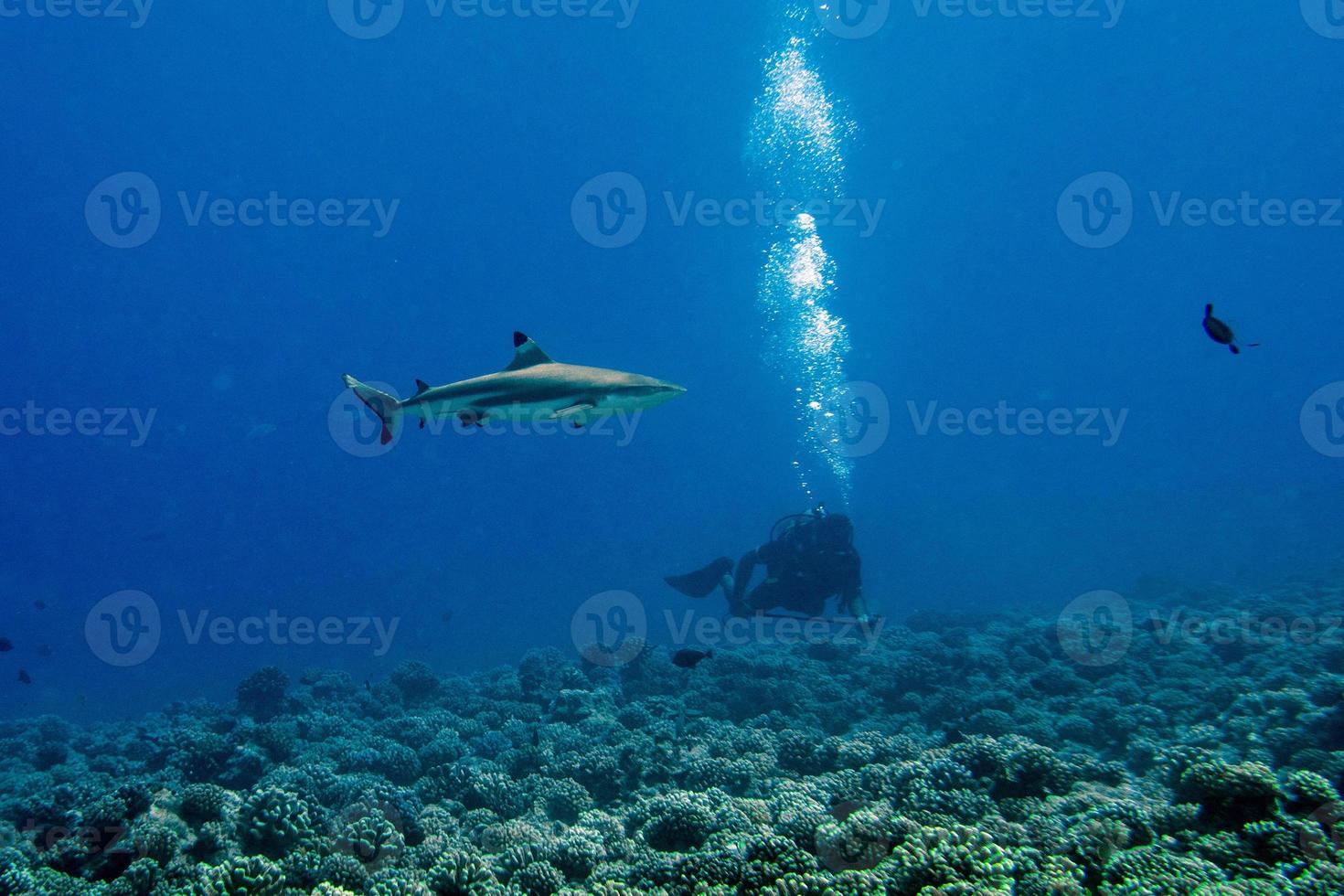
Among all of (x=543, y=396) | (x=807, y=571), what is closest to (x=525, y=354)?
(x=543, y=396)

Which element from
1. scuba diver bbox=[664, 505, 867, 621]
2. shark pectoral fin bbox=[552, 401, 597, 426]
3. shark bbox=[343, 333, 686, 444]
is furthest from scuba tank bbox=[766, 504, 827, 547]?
shark pectoral fin bbox=[552, 401, 597, 426]

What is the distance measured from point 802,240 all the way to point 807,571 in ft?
352

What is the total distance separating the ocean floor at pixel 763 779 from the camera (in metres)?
3.77

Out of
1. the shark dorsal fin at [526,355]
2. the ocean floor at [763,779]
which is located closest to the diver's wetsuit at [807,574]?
the ocean floor at [763,779]

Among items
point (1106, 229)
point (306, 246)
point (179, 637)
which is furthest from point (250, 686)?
point (1106, 229)

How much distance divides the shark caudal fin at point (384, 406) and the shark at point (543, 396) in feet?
0.85

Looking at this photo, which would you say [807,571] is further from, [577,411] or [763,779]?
[577,411]

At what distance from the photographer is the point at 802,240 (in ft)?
366

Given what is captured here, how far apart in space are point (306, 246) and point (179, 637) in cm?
5933

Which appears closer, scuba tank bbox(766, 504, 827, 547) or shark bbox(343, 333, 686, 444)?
shark bbox(343, 333, 686, 444)

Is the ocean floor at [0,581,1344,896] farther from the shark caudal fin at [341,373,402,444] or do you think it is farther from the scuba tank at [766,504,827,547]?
the shark caudal fin at [341,373,402,444]

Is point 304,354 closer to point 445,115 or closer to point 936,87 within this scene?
point 445,115

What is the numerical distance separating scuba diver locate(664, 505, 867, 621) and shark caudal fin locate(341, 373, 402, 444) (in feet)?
32.6

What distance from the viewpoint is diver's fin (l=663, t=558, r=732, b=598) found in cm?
1681
